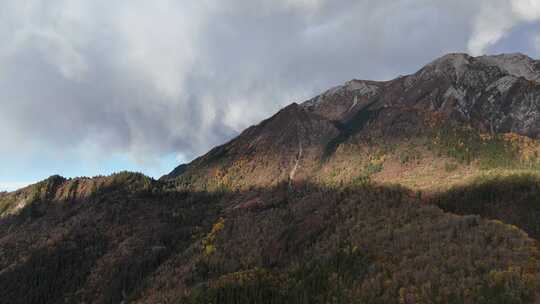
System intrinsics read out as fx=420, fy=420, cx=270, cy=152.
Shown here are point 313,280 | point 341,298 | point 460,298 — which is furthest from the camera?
point 313,280

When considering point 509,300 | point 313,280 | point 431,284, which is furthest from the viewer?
point 313,280

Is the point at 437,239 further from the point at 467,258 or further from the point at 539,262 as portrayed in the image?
the point at 539,262

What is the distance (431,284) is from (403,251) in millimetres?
33350

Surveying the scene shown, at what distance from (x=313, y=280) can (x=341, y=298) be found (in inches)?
1124

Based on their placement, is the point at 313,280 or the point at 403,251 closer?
the point at 403,251

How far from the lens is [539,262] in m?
104

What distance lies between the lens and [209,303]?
169 m

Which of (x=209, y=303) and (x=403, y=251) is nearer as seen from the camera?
(x=403, y=251)

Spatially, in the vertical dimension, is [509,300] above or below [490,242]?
below

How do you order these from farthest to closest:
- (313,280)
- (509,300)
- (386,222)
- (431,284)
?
(386,222)
(313,280)
(431,284)
(509,300)

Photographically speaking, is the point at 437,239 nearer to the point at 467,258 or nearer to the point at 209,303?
the point at 467,258

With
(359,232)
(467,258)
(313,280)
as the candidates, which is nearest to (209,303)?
Result: (313,280)

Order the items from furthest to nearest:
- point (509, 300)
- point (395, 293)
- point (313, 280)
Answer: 1. point (313, 280)
2. point (395, 293)
3. point (509, 300)

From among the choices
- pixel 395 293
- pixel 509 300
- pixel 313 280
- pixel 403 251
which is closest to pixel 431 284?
pixel 395 293
